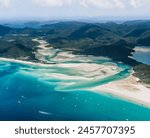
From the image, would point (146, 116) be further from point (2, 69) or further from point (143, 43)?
point (143, 43)

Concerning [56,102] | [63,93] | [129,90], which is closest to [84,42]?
[129,90]

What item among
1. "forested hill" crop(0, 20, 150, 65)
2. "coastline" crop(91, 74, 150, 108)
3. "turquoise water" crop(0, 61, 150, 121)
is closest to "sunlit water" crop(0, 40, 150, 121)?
"turquoise water" crop(0, 61, 150, 121)

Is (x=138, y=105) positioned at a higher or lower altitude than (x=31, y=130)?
lower

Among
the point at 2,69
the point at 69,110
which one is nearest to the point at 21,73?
the point at 2,69

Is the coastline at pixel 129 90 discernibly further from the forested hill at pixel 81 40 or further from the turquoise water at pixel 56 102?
the forested hill at pixel 81 40

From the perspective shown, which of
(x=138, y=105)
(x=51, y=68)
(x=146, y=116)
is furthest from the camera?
(x=51, y=68)

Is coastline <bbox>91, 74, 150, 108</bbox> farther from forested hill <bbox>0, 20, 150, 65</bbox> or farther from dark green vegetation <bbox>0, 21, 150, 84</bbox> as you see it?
forested hill <bbox>0, 20, 150, 65</bbox>

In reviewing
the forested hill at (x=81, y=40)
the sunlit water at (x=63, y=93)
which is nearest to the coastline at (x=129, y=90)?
the sunlit water at (x=63, y=93)
